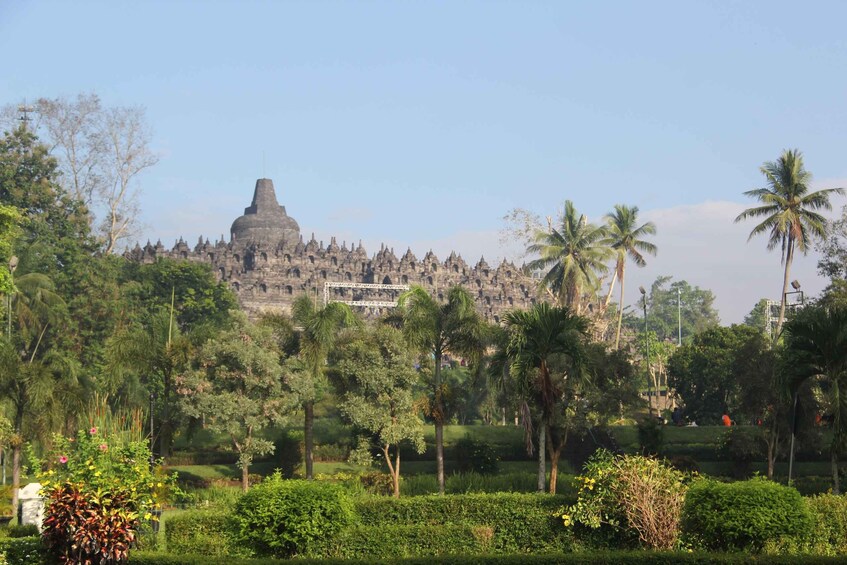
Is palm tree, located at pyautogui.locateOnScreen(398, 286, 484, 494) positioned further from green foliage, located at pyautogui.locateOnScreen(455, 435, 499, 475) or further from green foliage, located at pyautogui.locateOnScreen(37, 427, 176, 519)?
green foliage, located at pyautogui.locateOnScreen(37, 427, 176, 519)

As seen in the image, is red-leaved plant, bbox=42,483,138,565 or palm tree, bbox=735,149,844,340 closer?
red-leaved plant, bbox=42,483,138,565

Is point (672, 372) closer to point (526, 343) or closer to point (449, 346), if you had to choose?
point (449, 346)

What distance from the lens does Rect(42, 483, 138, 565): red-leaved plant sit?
20.2 m

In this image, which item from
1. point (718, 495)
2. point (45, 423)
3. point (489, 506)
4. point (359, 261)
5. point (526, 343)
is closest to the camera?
point (718, 495)

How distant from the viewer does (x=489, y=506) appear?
26.2 m

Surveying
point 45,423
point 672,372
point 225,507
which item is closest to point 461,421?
point 672,372

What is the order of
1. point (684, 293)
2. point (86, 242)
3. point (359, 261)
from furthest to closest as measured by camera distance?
point (684, 293)
point (359, 261)
point (86, 242)

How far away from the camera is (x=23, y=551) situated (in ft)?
71.8

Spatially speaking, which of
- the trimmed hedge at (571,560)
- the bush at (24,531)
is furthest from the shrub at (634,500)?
the bush at (24,531)

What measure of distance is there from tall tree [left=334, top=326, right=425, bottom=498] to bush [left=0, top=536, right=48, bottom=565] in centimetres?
2030

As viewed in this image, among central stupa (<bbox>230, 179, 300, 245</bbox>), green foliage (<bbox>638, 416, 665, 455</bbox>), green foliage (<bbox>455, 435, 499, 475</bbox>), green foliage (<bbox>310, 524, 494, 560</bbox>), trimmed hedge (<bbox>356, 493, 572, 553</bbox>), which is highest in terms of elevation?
central stupa (<bbox>230, 179, 300, 245</bbox>)

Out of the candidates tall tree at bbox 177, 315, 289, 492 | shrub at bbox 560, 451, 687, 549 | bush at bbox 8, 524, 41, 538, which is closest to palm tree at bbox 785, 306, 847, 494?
shrub at bbox 560, 451, 687, 549

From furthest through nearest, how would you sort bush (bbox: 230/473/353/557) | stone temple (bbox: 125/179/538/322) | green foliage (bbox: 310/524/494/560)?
stone temple (bbox: 125/179/538/322) < green foliage (bbox: 310/524/494/560) < bush (bbox: 230/473/353/557)

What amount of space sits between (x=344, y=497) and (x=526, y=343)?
13.5m
